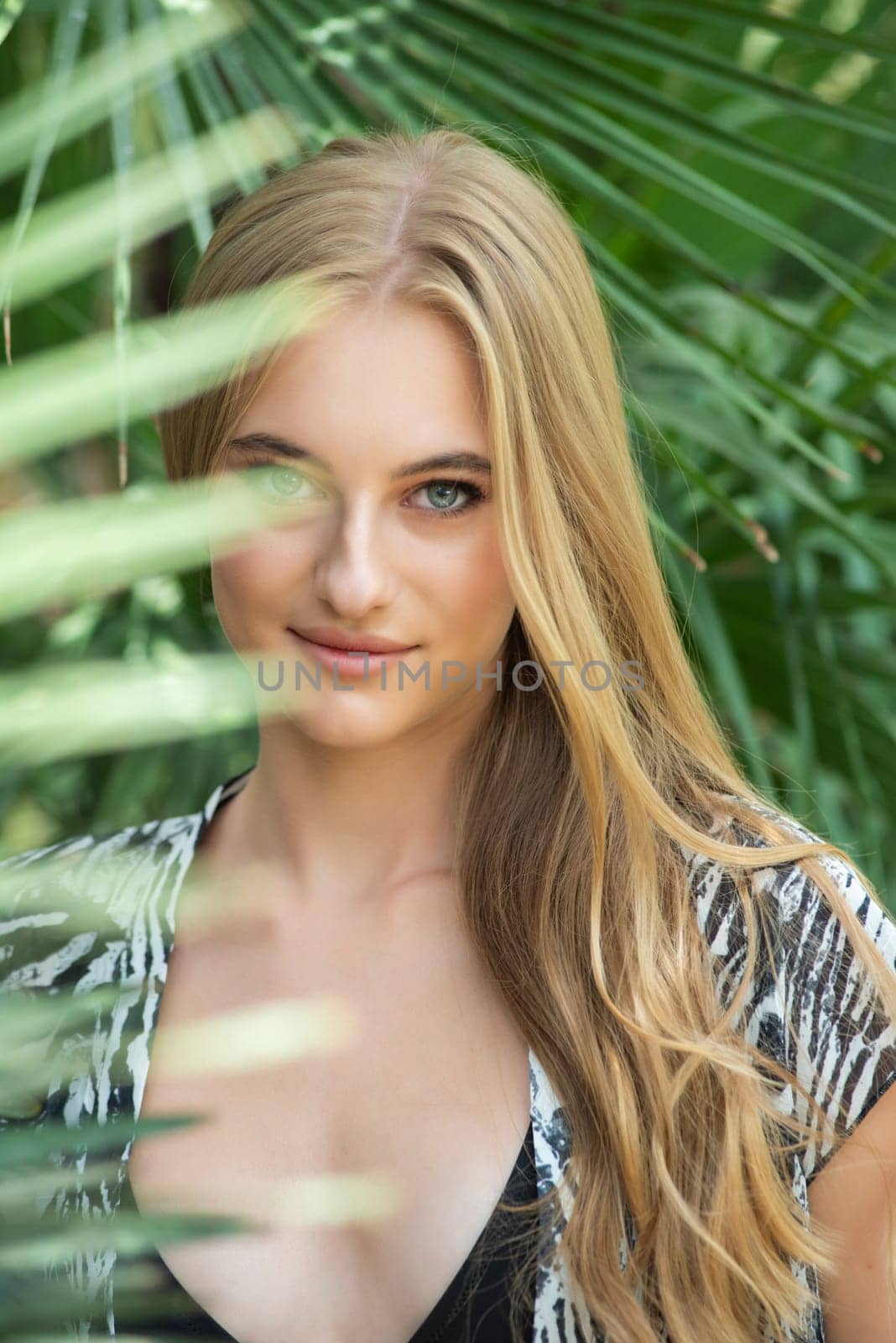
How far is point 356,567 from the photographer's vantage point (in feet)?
2.94

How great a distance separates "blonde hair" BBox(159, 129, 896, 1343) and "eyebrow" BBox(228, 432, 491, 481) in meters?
0.02

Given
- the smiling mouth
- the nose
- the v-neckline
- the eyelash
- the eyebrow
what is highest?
the eyebrow

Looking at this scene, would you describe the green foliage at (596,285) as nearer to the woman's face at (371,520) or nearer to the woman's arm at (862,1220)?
the woman's face at (371,520)

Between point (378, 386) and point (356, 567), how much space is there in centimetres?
12

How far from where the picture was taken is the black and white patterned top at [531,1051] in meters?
0.88

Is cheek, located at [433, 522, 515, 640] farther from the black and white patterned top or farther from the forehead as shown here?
the black and white patterned top

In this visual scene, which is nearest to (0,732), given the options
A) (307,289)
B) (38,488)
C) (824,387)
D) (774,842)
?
(307,289)

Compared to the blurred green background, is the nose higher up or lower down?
lower down

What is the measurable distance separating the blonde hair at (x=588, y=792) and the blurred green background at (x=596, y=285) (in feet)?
0.24

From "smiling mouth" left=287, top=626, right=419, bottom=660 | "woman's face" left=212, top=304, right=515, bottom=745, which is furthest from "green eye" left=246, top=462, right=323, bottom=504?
"smiling mouth" left=287, top=626, right=419, bottom=660

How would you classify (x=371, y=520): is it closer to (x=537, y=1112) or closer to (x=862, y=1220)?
(x=537, y=1112)

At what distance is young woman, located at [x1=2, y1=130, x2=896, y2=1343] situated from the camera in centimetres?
89

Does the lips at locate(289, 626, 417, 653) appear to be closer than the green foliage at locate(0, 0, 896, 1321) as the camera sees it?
No

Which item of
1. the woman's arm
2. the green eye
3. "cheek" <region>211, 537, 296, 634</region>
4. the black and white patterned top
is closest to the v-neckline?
the black and white patterned top
